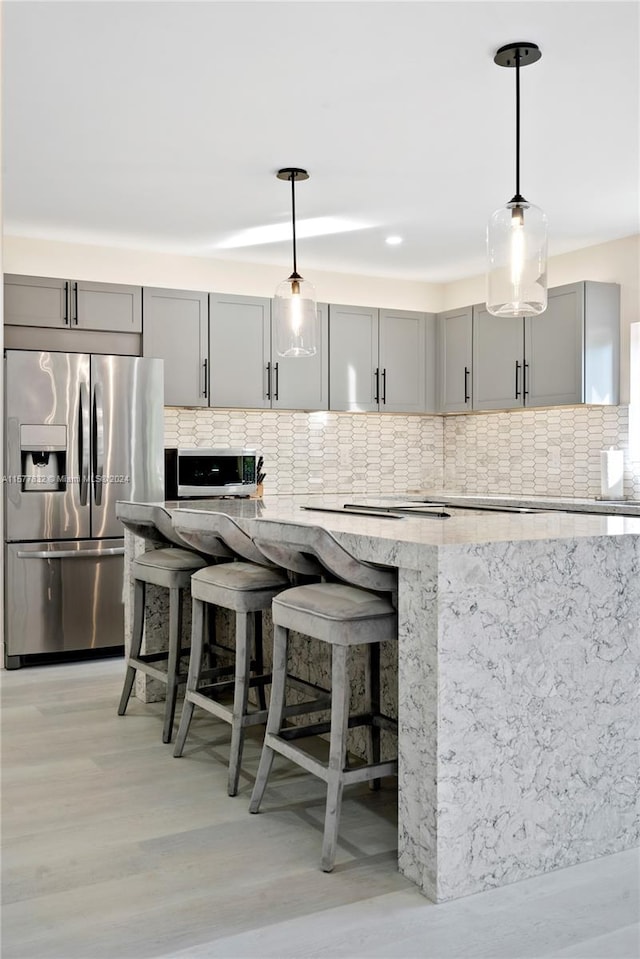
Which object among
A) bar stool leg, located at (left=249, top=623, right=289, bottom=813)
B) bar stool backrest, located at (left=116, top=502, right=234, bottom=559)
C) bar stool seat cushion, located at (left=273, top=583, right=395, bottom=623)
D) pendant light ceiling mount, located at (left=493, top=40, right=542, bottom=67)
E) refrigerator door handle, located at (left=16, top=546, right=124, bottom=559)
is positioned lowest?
bar stool leg, located at (left=249, top=623, right=289, bottom=813)

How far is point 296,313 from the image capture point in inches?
160

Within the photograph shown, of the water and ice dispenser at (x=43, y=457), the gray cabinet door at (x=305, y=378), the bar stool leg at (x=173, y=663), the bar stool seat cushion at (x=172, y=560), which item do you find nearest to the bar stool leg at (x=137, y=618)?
the bar stool seat cushion at (x=172, y=560)

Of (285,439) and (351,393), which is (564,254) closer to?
(351,393)

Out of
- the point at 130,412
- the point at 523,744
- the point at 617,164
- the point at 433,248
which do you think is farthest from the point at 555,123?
the point at 130,412

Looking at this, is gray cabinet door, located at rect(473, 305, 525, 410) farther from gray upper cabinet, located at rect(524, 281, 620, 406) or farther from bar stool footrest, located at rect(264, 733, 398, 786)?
bar stool footrest, located at rect(264, 733, 398, 786)

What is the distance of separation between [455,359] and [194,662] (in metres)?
3.75

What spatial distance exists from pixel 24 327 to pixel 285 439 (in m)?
2.01

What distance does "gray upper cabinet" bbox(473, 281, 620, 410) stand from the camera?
5238 mm

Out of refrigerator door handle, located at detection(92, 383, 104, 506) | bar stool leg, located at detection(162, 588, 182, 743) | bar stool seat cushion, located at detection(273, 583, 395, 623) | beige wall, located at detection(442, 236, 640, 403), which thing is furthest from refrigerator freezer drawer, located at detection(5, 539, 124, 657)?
beige wall, located at detection(442, 236, 640, 403)

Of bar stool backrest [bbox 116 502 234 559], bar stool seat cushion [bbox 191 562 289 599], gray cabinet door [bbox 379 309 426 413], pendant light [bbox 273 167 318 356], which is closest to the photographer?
bar stool seat cushion [bbox 191 562 289 599]

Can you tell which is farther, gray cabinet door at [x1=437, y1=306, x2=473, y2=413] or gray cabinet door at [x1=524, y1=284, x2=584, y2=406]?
gray cabinet door at [x1=437, y1=306, x2=473, y2=413]

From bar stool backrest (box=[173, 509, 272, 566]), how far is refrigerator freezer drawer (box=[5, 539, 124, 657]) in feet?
6.14

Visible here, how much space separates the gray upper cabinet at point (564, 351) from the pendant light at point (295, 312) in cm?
193

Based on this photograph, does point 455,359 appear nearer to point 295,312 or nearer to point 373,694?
point 295,312
